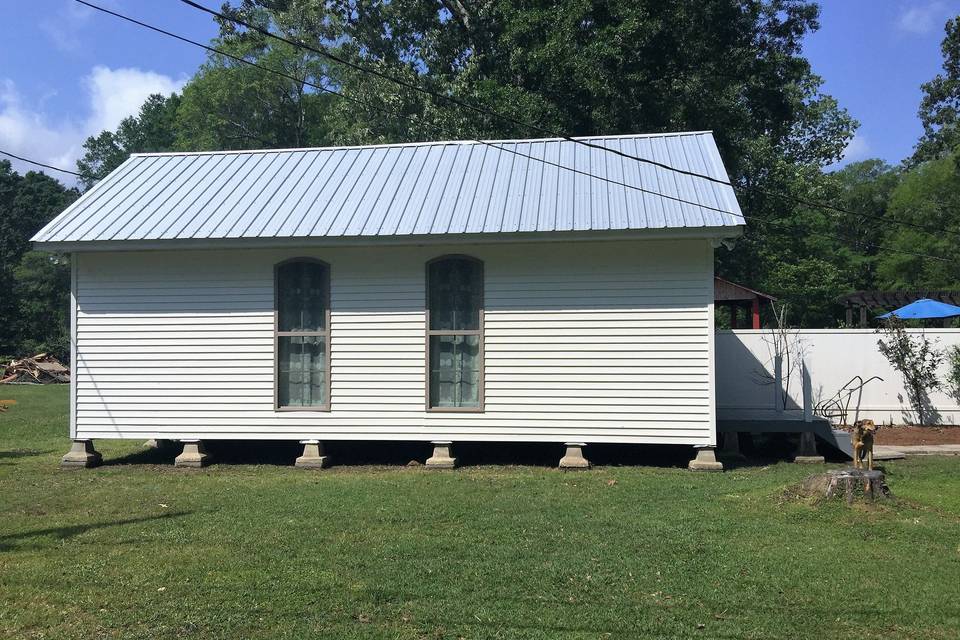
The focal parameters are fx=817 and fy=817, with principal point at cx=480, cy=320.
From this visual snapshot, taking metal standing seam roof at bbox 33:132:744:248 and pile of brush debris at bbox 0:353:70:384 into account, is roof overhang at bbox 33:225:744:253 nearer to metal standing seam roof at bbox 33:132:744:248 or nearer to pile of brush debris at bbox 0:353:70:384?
metal standing seam roof at bbox 33:132:744:248

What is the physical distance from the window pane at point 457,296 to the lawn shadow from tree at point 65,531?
4.44 metres

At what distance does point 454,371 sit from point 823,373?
7.68 m

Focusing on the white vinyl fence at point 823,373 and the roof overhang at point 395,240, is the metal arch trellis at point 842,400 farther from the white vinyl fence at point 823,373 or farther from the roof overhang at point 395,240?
the roof overhang at point 395,240

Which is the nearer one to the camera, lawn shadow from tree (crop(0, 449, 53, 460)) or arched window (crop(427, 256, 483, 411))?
arched window (crop(427, 256, 483, 411))

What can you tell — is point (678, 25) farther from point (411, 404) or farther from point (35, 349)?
point (35, 349)

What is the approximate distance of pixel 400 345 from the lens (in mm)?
11352

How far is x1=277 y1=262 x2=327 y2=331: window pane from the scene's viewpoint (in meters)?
11.6

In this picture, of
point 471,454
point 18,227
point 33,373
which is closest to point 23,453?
point 471,454

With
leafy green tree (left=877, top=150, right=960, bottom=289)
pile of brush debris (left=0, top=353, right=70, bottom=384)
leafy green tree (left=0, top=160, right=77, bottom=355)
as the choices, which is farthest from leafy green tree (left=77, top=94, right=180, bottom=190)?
leafy green tree (left=877, top=150, right=960, bottom=289)

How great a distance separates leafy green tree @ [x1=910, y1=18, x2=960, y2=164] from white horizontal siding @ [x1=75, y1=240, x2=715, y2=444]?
27.5 m

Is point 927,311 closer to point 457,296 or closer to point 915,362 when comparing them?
point 915,362

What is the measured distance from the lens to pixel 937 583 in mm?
5766

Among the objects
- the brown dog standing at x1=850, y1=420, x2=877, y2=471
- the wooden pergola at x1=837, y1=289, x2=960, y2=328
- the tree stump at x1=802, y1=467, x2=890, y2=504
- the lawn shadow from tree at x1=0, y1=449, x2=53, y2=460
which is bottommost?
the lawn shadow from tree at x1=0, y1=449, x2=53, y2=460

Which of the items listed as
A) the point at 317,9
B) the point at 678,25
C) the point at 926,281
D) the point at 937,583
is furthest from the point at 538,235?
the point at 926,281
